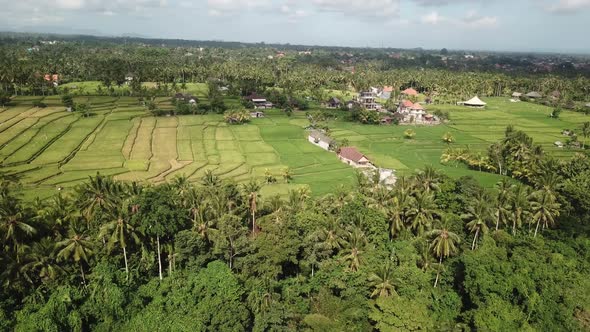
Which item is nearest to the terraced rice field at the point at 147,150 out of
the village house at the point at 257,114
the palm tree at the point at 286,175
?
the palm tree at the point at 286,175

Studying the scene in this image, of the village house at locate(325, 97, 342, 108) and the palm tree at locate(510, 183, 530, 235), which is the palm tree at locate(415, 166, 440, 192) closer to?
the palm tree at locate(510, 183, 530, 235)

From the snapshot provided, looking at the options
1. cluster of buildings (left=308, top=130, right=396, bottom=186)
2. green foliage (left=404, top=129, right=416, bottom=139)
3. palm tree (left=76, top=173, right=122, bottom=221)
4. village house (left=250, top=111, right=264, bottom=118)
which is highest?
palm tree (left=76, top=173, right=122, bottom=221)

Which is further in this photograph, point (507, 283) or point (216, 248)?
point (216, 248)

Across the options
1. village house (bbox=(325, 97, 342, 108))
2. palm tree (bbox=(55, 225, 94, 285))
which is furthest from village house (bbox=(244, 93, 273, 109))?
palm tree (bbox=(55, 225, 94, 285))

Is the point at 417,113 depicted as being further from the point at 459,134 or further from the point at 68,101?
the point at 68,101

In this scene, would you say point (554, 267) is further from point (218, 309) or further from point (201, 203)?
point (201, 203)

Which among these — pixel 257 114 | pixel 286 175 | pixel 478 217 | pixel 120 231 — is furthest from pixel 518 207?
pixel 257 114

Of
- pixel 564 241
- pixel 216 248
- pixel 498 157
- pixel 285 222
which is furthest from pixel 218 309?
pixel 498 157
